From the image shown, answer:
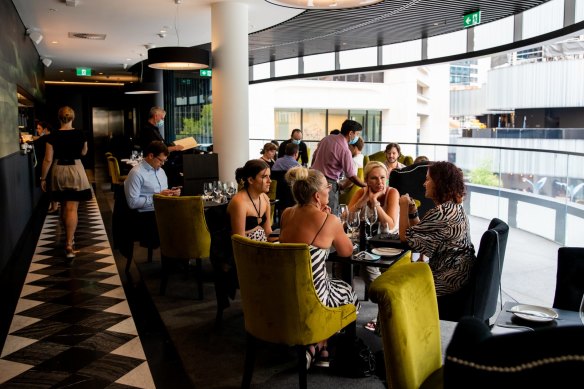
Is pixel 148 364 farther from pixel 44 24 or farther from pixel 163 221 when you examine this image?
pixel 44 24

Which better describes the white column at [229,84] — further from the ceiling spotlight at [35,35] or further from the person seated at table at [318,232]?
the person seated at table at [318,232]

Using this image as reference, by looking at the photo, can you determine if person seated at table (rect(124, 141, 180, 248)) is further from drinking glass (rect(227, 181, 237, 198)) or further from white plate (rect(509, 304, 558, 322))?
white plate (rect(509, 304, 558, 322))

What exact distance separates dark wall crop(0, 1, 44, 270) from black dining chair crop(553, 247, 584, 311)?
558cm

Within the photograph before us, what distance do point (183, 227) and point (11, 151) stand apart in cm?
412

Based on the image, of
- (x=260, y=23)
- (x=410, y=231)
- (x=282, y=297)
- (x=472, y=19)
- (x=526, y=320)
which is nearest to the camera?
(x=526, y=320)

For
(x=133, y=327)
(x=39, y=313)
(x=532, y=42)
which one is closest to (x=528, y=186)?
(x=532, y=42)

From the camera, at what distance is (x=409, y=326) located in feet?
6.98

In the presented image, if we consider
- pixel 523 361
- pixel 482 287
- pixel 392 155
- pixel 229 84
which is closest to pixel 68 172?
pixel 229 84

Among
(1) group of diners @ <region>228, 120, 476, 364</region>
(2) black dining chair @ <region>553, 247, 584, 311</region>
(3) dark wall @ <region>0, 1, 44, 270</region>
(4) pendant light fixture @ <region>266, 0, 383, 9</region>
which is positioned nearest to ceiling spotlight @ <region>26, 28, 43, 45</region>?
(3) dark wall @ <region>0, 1, 44, 270</region>

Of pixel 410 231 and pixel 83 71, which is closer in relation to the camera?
pixel 410 231

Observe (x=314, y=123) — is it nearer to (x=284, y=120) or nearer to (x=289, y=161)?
(x=284, y=120)

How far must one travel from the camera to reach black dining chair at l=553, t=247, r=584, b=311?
9.11 ft

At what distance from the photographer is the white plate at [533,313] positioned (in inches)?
89.9

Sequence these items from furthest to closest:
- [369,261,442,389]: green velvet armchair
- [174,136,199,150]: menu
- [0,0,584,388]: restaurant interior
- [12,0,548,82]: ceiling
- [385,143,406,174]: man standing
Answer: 1. [12,0,548,82]: ceiling
2. [174,136,199,150]: menu
3. [385,143,406,174]: man standing
4. [0,0,584,388]: restaurant interior
5. [369,261,442,389]: green velvet armchair
